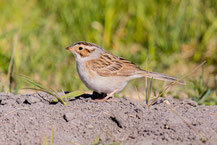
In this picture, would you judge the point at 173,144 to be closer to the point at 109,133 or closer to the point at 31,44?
the point at 109,133

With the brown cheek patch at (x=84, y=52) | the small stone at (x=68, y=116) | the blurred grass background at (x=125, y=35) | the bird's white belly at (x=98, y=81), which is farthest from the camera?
the blurred grass background at (x=125, y=35)

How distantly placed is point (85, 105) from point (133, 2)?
4735mm

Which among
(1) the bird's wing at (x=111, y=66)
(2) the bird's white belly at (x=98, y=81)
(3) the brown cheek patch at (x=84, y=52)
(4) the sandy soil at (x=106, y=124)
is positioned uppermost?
(3) the brown cheek patch at (x=84, y=52)

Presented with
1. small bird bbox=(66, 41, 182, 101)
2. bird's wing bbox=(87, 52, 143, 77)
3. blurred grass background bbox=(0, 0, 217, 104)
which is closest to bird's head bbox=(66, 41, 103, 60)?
small bird bbox=(66, 41, 182, 101)

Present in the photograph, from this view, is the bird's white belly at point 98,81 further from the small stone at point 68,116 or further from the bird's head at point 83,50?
the small stone at point 68,116

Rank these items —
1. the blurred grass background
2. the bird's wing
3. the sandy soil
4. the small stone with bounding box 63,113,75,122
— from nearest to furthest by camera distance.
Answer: the sandy soil
the small stone with bounding box 63,113,75,122
the bird's wing
the blurred grass background

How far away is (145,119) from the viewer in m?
4.27

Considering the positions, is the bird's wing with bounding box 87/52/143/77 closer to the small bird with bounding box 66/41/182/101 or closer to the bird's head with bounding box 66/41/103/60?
the small bird with bounding box 66/41/182/101

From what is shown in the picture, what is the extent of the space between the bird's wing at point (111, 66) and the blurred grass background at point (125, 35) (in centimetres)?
184

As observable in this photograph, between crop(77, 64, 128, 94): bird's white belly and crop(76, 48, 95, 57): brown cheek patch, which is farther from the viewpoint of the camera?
crop(76, 48, 95, 57): brown cheek patch

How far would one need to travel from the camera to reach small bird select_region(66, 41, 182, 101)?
203 inches

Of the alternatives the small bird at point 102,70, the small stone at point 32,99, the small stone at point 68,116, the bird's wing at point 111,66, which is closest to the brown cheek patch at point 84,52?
the small bird at point 102,70

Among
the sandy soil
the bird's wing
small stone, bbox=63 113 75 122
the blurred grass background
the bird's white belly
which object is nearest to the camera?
the sandy soil

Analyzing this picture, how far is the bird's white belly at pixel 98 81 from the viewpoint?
5.10 meters
